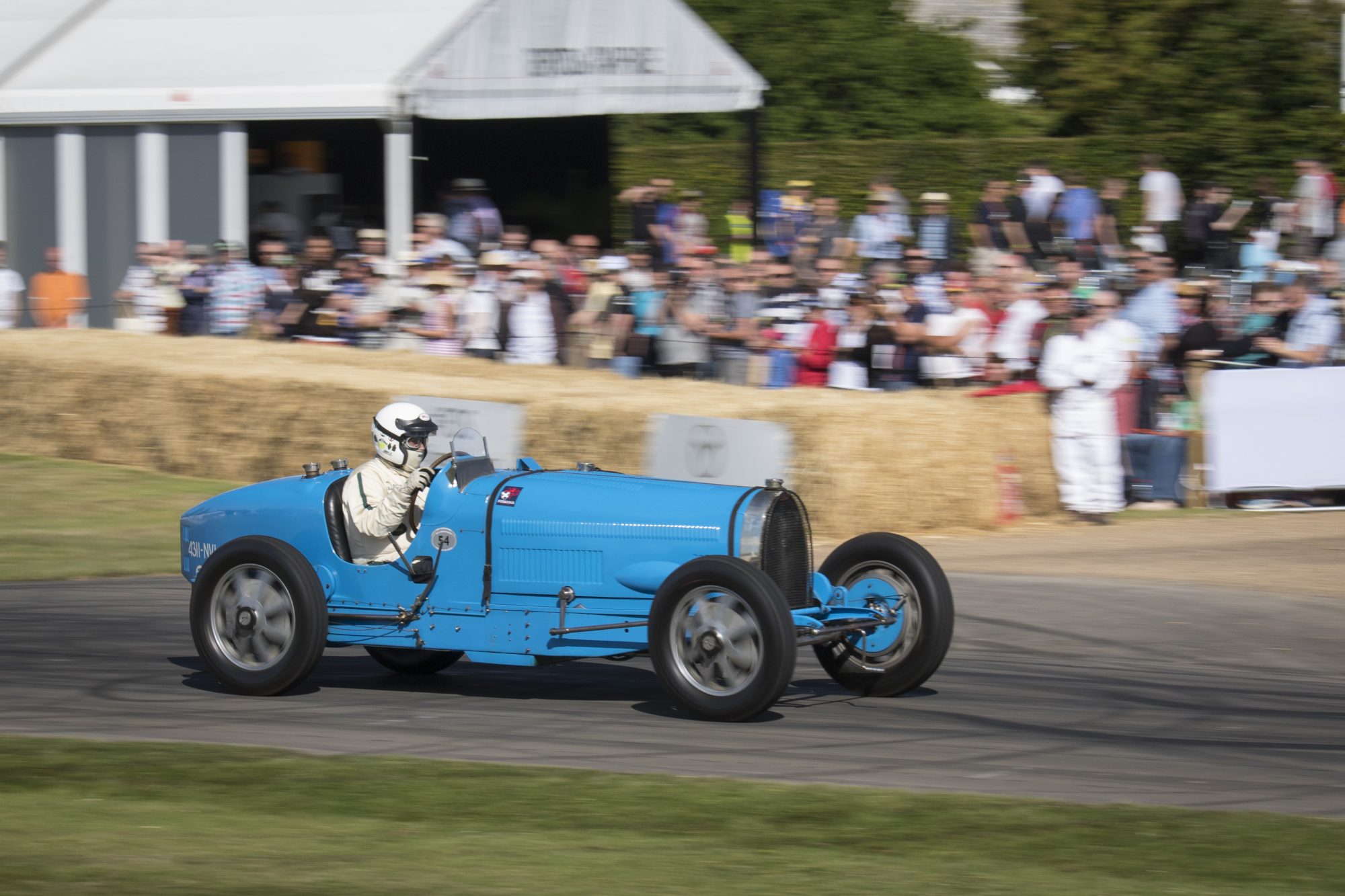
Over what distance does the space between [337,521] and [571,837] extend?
2821mm

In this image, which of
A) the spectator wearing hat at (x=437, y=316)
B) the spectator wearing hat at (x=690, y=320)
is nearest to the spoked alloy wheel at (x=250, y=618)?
the spectator wearing hat at (x=690, y=320)

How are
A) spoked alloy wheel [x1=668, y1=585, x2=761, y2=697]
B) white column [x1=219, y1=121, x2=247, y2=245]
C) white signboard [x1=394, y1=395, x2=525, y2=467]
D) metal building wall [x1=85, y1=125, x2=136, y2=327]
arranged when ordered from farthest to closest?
1. metal building wall [x1=85, y1=125, x2=136, y2=327]
2. white column [x1=219, y1=121, x2=247, y2=245]
3. white signboard [x1=394, y1=395, x2=525, y2=467]
4. spoked alloy wheel [x1=668, y1=585, x2=761, y2=697]

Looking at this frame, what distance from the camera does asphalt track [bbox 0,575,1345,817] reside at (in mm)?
6215

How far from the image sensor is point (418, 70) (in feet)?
60.3

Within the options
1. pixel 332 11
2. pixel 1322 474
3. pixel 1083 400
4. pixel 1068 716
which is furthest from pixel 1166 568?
pixel 332 11

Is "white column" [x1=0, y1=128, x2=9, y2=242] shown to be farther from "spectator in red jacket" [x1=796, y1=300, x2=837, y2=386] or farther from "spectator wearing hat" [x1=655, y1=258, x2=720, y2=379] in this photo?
"spectator in red jacket" [x1=796, y1=300, x2=837, y2=386]

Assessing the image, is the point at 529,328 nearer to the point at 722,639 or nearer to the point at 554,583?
the point at 554,583

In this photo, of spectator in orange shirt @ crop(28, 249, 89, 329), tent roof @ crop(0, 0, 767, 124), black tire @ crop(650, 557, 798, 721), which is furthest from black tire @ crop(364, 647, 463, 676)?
spectator in orange shirt @ crop(28, 249, 89, 329)

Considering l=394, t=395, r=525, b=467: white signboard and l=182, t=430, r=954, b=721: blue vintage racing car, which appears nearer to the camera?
l=182, t=430, r=954, b=721: blue vintage racing car

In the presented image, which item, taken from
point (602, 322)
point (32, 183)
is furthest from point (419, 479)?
point (32, 183)

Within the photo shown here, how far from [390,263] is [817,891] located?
12321 millimetres

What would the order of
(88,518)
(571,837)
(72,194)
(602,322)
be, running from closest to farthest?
(571,837)
(88,518)
(602,322)
(72,194)

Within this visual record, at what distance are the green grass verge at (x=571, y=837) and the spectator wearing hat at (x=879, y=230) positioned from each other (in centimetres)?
1098

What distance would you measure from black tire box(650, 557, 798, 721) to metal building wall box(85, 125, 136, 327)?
45.9 ft
